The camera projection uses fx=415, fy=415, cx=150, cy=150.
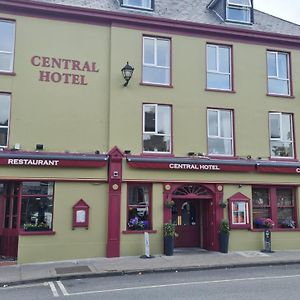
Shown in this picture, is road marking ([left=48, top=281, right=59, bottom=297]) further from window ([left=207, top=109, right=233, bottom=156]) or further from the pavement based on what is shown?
window ([left=207, top=109, right=233, bottom=156])

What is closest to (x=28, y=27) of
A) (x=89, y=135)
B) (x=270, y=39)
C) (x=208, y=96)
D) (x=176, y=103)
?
(x=89, y=135)

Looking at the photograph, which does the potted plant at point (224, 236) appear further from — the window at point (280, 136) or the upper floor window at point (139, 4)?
the upper floor window at point (139, 4)

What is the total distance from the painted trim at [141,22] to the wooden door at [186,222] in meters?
7.46

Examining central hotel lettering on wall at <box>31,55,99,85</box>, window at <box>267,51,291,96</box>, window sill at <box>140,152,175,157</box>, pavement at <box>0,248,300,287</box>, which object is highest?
window at <box>267,51,291,96</box>

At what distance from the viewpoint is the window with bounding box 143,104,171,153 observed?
17.1 meters

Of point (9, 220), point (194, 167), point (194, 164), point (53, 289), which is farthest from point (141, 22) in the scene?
point (53, 289)

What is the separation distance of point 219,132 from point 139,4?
6695mm

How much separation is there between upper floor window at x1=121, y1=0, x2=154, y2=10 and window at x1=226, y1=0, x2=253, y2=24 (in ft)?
12.5

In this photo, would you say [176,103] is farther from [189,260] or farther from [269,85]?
[189,260]

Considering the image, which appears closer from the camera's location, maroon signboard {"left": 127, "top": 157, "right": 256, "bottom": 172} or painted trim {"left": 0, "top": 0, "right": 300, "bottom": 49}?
painted trim {"left": 0, "top": 0, "right": 300, "bottom": 49}

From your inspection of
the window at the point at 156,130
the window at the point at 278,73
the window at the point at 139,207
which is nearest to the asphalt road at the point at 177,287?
the window at the point at 139,207

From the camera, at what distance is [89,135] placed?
53.6 feet

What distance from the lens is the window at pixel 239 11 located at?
64.3ft

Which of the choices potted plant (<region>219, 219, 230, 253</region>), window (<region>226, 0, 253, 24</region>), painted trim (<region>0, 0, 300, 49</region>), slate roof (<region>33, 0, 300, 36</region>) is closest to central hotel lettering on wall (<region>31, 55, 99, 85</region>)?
painted trim (<region>0, 0, 300, 49</region>)
